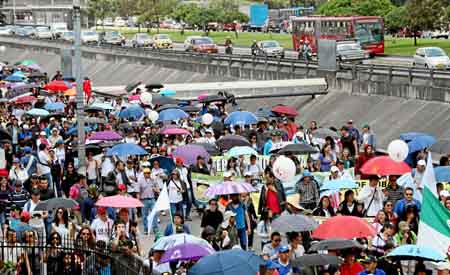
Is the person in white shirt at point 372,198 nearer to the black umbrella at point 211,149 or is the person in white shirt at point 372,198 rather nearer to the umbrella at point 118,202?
the umbrella at point 118,202

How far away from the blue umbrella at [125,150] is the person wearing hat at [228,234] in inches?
→ 229

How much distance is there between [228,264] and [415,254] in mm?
2296

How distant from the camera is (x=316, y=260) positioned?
13.1m

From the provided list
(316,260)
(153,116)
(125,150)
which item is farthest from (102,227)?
(153,116)

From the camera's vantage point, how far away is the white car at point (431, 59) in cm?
4794

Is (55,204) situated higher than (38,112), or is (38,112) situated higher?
(55,204)

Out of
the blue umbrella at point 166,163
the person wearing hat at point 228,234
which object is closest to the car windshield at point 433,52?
the blue umbrella at point 166,163

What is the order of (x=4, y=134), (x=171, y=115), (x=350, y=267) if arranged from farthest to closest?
(x=171, y=115) < (x=4, y=134) < (x=350, y=267)

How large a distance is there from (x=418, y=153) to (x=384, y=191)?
12.6ft

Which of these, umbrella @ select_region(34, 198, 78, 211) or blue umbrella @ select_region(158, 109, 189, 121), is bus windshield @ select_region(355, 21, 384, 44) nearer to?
blue umbrella @ select_region(158, 109, 189, 121)

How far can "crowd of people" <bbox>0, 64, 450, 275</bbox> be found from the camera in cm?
1472

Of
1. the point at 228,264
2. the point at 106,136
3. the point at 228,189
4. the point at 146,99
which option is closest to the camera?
the point at 228,264

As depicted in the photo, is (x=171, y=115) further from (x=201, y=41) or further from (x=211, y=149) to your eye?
(x=201, y=41)

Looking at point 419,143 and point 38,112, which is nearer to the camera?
point 419,143
